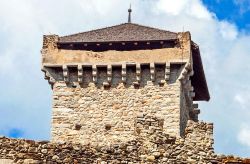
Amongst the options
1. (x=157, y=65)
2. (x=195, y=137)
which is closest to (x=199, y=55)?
(x=157, y=65)

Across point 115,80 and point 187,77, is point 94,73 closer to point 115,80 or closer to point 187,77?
point 115,80

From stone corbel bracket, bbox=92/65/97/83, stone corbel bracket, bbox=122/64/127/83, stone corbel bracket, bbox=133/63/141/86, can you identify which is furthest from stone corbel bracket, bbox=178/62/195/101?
stone corbel bracket, bbox=92/65/97/83

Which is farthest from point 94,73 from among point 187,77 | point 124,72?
point 187,77

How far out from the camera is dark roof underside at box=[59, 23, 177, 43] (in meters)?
30.9

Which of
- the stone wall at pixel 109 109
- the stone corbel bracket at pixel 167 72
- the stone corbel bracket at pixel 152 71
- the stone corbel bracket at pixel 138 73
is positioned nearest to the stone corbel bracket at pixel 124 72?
the stone wall at pixel 109 109

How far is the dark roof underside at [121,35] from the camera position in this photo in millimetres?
30875

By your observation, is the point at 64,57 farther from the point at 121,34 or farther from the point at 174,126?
the point at 174,126

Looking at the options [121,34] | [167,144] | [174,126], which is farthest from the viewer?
[121,34]

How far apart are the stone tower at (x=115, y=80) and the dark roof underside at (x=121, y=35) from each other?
33 millimetres

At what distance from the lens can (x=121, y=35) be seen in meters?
31.4

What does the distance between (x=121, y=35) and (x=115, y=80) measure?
72.9 inches

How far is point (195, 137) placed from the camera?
61.5ft

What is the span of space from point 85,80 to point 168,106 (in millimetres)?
3008

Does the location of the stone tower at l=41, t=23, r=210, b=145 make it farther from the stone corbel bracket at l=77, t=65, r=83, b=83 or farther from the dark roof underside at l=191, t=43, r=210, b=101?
the dark roof underside at l=191, t=43, r=210, b=101
